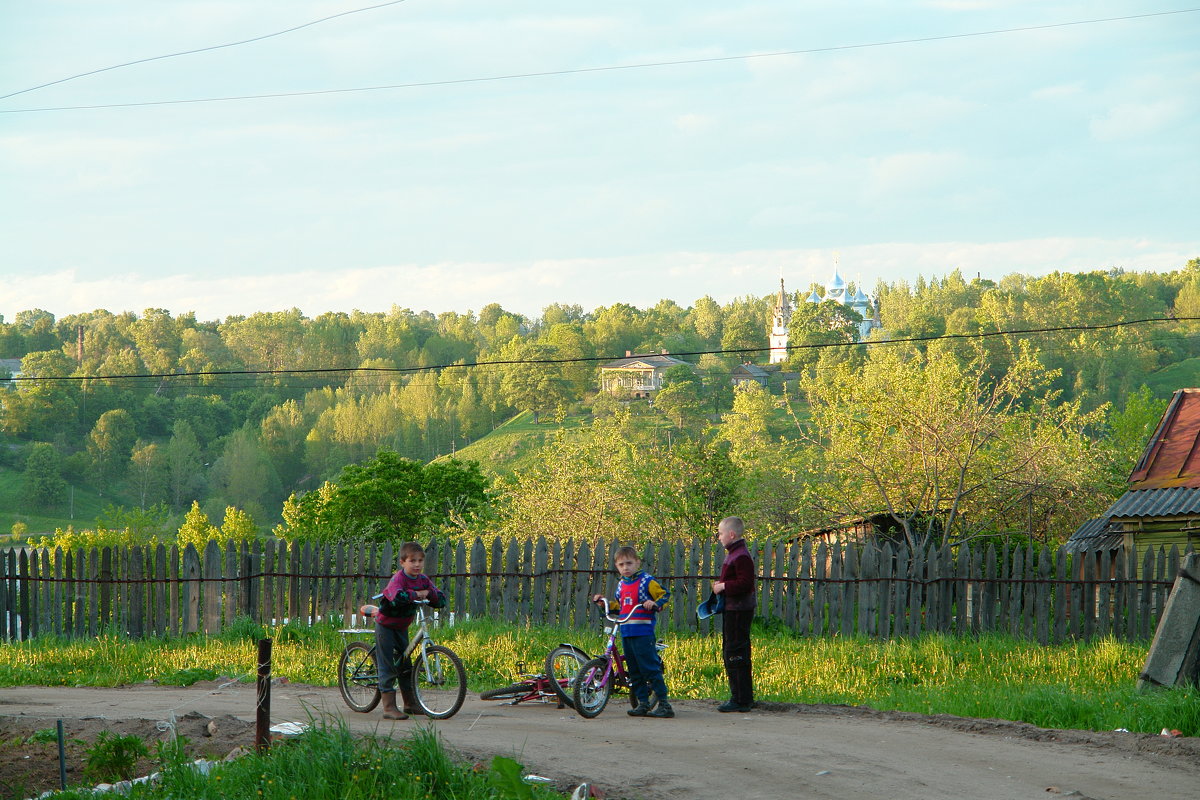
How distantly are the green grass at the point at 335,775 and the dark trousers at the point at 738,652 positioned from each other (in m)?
3.15

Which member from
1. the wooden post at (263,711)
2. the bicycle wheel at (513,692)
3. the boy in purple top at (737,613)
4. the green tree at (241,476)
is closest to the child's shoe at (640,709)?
the boy in purple top at (737,613)

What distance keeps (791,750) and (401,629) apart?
318 centimetres

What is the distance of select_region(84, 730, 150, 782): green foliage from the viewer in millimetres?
7465

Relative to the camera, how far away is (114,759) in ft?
24.7

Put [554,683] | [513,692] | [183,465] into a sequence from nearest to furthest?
[554,683] < [513,692] < [183,465]

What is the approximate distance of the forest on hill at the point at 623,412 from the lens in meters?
21.9

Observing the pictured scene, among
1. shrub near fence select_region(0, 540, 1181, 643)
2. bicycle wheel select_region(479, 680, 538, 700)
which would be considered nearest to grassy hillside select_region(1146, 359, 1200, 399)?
shrub near fence select_region(0, 540, 1181, 643)

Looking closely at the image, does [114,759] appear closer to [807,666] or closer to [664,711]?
[664,711]

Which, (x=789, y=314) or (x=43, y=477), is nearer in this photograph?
(x=43, y=477)

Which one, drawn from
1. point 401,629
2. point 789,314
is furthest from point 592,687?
point 789,314

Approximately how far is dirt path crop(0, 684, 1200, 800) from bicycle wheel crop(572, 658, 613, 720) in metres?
0.14

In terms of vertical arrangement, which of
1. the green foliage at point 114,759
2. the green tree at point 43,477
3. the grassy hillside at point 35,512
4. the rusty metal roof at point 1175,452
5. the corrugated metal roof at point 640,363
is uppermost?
the corrugated metal roof at point 640,363

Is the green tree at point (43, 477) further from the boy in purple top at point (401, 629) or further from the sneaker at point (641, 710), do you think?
the sneaker at point (641, 710)

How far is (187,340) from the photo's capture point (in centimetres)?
13488
